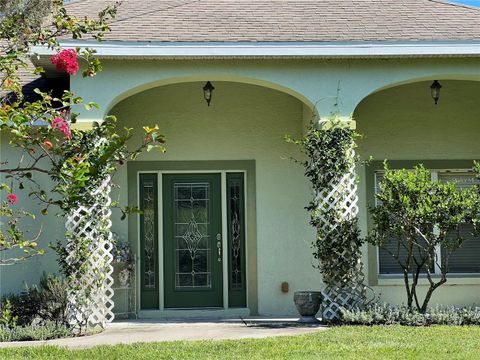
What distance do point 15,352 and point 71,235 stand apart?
7.30ft

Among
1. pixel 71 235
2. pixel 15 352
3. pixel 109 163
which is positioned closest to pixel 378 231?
pixel 71 235

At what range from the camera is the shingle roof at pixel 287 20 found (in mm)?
11164

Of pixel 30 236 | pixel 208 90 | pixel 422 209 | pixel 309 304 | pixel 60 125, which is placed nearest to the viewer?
pixel 60 125

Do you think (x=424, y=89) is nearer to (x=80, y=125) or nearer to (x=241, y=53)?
(x=241, y=53)

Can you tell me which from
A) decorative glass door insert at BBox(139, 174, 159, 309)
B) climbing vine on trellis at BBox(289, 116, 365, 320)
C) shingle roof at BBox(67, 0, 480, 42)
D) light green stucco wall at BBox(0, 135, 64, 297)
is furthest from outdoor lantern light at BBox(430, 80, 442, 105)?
light green stucco wall at BBox(0, 135, 64, 297)

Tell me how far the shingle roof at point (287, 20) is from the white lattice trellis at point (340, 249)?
209 cm

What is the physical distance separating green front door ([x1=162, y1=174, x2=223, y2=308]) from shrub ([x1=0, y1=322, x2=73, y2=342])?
117 inches

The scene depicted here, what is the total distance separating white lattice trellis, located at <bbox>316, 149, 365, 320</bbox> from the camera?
10898 mm

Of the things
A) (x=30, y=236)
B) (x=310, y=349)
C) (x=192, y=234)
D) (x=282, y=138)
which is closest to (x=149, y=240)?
(x=192, y=234)

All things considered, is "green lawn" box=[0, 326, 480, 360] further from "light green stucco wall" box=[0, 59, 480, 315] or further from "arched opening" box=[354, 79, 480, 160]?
"arched opening" box=[354, 79, 480, 160]

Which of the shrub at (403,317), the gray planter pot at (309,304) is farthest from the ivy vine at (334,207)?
the shrub at (403,317)

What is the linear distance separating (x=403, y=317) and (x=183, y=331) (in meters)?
3.12

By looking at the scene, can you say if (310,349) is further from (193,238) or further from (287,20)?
(287,20)

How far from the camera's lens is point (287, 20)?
12094 mm
